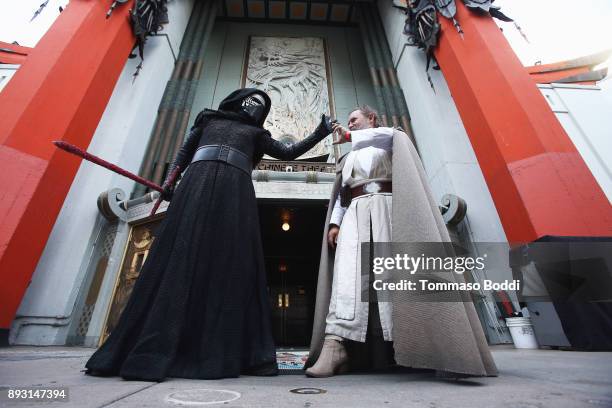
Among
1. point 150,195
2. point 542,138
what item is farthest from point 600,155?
point 150,195

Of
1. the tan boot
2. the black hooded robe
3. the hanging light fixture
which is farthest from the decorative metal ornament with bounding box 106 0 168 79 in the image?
the tan boot

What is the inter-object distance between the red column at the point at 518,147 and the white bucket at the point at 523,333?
100cm

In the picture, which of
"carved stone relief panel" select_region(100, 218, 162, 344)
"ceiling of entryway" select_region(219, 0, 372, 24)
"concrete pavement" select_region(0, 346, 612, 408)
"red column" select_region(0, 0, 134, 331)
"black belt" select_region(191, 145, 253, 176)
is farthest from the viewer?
"ceiling of entryway" select_region(219, 0, 372, 24)

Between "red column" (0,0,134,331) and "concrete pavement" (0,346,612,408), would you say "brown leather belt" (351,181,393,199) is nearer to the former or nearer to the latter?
"concrete pavement" (0,346,612,408)

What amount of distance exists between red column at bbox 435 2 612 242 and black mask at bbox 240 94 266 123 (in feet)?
11.3

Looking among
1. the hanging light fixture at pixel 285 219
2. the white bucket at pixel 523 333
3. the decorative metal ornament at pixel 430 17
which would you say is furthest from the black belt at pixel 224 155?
the decorative metal ornament at pixel 430 17

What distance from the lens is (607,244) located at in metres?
2.71

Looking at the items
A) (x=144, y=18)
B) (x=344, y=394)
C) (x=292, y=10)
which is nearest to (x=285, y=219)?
(x=144, y=18)

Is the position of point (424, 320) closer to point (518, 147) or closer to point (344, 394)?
point (344, 394)

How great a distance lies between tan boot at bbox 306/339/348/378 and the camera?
1.37m

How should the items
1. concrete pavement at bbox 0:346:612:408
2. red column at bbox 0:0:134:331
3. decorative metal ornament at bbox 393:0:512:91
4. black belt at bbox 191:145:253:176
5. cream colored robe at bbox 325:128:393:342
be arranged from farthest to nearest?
decorative metal ornament at bbox 393:0:512:91, red column at bbox 0:0:134:331, black belt at bbox 191:145:253:176, cream colored robe at bbox 325:128:393:342, concrete pavement at bbox 0:346:612:408

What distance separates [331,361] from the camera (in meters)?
1.43

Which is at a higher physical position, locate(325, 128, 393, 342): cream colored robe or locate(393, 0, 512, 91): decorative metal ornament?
locate(393, 0, 512, 91): decorative metal ornament

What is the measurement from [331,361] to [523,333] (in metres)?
2.88
